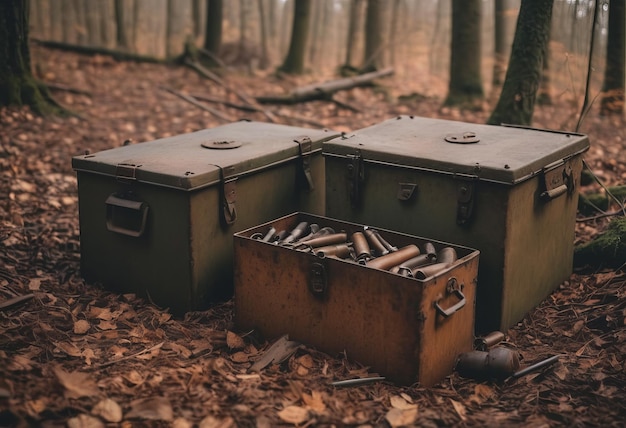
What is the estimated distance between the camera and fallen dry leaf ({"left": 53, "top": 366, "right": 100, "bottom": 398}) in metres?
3.30

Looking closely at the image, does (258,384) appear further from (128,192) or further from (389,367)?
(128,192)

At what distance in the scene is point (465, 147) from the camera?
4.62 m

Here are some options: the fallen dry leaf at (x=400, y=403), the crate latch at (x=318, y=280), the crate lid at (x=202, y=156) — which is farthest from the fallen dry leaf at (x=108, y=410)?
the crate lid at (x=202, y=156)

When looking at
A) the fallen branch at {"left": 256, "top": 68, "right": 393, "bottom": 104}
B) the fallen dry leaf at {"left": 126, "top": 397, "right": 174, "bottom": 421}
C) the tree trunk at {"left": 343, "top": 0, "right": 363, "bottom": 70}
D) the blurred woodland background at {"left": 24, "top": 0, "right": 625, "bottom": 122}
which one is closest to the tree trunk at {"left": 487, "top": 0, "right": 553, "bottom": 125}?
the blurred woodland background at {"left": 24, "top": 0, "right": 625, "bottom": 122}

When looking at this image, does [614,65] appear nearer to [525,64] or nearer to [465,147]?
[525,64]

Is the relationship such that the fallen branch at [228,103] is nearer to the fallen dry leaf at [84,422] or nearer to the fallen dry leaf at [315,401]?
the fallen dry leaf at [315,401]

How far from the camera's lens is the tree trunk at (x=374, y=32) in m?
14.3

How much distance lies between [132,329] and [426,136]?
233 centimetres

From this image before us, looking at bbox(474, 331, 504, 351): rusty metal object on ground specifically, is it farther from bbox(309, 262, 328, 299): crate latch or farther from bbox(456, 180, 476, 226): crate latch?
bbox(309, 262, 328, 299): crate latch

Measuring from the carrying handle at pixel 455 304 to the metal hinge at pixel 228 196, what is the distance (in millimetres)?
1550

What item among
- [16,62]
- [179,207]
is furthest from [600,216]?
[16,62]

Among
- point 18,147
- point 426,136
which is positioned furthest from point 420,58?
point 426,136

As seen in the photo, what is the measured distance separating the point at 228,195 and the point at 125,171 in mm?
660

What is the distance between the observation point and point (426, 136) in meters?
4.98
